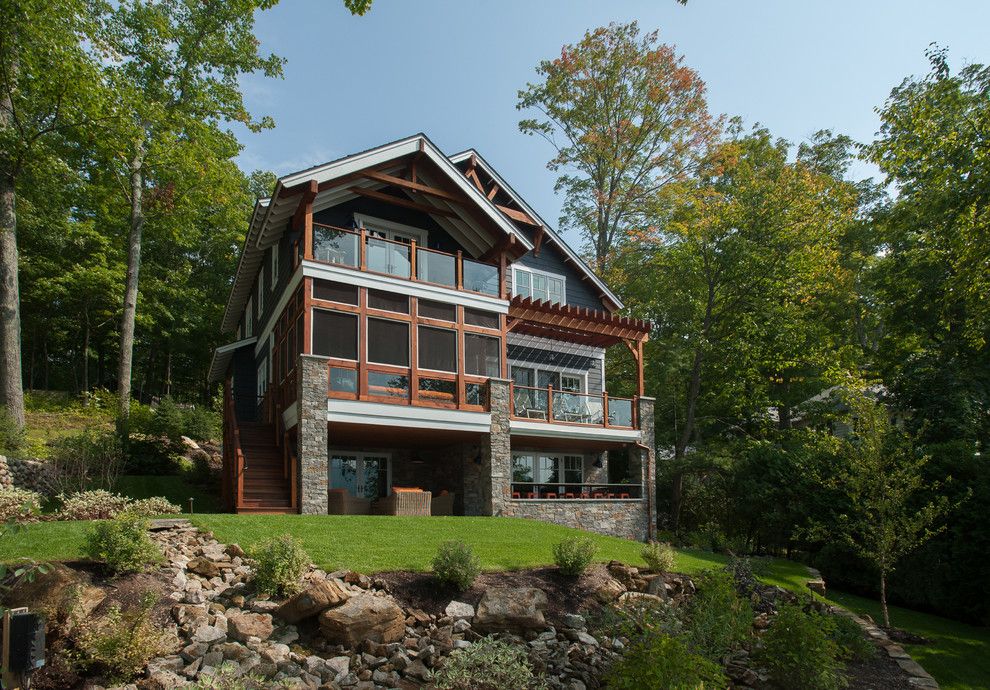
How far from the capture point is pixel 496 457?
17.8 meters

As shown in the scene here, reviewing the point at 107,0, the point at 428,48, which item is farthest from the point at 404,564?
the point at 107,0

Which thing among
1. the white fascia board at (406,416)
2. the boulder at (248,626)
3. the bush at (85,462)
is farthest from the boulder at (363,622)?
the bush at (85,462)

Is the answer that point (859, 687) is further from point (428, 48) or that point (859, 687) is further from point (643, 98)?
point (643, 98)

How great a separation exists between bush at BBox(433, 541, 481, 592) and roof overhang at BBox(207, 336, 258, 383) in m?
15.2

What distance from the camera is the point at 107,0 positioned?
82.8 ft

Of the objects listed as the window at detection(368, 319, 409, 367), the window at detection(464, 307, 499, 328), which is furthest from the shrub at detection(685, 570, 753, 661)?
the window at detection(464, 307, 499, 328)

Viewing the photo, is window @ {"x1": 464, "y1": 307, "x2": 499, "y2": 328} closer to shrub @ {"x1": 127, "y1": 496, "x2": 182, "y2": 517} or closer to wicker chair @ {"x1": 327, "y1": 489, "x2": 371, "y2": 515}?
wicker chair @ {"x1": 327, "y1": 489, "x2": 371, "y2": 515}

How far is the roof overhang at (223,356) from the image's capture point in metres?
23.4

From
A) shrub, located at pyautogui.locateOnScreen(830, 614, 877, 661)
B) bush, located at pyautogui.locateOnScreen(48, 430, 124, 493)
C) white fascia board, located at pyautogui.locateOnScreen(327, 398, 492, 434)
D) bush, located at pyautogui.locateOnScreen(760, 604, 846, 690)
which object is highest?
white fascia board, located at pyautogui.locateOnScreen(327, 398, 492, 434)

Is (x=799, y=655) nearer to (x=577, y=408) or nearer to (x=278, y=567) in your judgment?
(x=278, y=567)

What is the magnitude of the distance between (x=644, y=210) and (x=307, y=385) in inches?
835

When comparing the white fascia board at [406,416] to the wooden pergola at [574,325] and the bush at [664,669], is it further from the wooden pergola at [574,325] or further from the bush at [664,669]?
the bush at [664,669]

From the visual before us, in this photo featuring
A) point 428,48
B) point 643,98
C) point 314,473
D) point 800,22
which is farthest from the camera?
point 643,98

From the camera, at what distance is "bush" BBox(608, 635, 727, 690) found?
7727 mm
